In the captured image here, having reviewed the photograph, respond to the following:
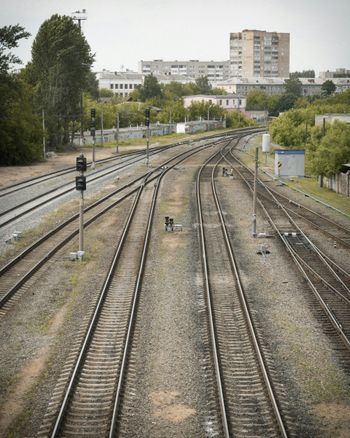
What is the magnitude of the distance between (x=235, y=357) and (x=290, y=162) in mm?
41063

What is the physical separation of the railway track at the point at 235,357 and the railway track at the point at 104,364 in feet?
7.58

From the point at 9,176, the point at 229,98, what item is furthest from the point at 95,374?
the point at 229,98

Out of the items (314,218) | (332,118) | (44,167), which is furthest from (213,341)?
(332,118)

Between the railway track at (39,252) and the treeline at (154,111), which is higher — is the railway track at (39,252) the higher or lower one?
the lower one

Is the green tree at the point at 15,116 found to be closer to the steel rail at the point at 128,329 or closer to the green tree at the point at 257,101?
the steel rail at the point at 128,329

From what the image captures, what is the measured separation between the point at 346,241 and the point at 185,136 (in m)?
89.4

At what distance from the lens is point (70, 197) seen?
43625 millimetres

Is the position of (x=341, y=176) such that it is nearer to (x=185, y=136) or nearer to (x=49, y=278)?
(x=49, y=278)

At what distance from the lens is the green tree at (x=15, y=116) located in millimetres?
58406

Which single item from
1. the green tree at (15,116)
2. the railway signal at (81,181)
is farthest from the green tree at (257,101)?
the railway signal at (81,181)

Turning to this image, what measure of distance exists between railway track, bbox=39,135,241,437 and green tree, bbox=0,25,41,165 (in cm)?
3644

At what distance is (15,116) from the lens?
63812mm

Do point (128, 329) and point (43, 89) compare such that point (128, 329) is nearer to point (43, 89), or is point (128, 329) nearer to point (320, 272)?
point (320, 272)

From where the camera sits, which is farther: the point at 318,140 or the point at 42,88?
the point at 42,88
